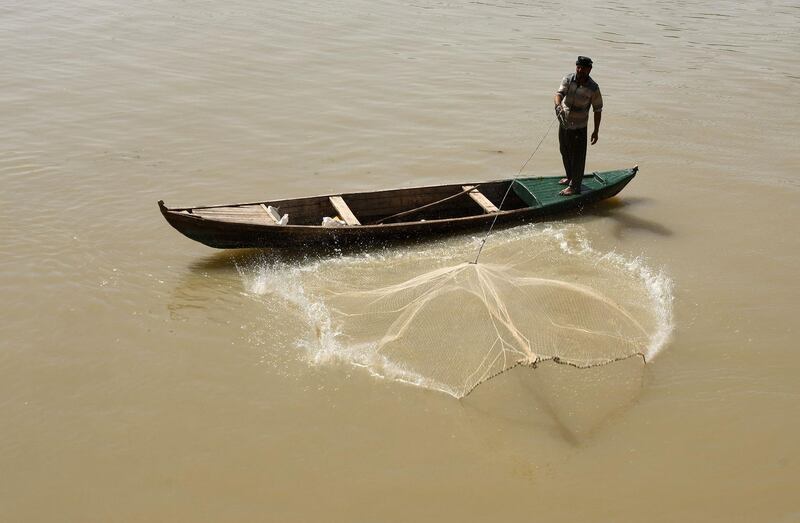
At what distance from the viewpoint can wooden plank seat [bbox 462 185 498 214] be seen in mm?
8156

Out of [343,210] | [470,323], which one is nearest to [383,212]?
[343,210]

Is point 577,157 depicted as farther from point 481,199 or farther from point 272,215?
point 272,215

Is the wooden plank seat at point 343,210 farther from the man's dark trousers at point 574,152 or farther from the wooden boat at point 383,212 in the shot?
the man's dark trousers at point 574,152

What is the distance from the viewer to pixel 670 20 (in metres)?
18.9

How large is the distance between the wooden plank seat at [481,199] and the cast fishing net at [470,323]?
1313 mm

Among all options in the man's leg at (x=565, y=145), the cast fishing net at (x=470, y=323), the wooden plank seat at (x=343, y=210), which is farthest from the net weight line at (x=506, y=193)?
the wooden plank seat at (x=343, y=210)

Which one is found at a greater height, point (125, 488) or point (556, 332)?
point (556, 332)

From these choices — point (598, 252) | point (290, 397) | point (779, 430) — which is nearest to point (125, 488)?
point (290, 397)

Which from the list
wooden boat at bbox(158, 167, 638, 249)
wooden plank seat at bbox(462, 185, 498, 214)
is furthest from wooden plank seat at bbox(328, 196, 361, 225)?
wooden plank seat at bbox(462, 185, 498, 214)

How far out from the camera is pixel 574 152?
8.43 metres

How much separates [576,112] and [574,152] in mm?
495

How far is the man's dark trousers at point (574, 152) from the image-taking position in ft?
27.4

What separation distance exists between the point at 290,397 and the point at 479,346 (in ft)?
5.16

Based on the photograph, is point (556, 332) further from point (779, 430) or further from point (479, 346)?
point (779, 430)
